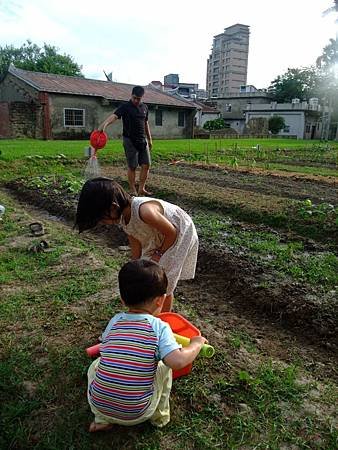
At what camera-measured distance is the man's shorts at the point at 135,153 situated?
7.05m

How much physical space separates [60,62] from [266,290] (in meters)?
48.2

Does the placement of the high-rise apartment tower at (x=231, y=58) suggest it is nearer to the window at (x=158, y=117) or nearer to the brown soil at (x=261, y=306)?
the window at (x=158, y=117)

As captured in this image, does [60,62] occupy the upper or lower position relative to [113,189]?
upper

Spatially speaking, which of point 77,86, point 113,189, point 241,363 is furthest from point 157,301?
point 77,86

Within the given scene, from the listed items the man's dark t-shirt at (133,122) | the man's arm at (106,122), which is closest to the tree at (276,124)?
the man's dark t-shirt at (133,122)

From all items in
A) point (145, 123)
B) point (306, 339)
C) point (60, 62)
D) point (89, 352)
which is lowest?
point (306, 339)

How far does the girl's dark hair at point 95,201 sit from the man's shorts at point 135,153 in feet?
16.3

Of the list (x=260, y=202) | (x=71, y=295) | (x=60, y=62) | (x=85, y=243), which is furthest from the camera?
(x=60, y=62)

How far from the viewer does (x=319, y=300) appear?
3365 millimetres

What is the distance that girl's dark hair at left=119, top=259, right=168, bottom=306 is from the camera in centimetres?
182

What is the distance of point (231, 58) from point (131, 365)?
115008mm

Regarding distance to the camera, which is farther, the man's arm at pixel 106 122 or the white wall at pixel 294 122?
the white wall at pixel 294 122

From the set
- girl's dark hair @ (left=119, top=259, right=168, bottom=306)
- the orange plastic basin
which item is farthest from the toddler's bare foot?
girl's dark hair @ (left=119, top=259, right=168, bottom=306)

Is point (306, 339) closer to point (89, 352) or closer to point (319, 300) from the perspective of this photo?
point (319, 300)
